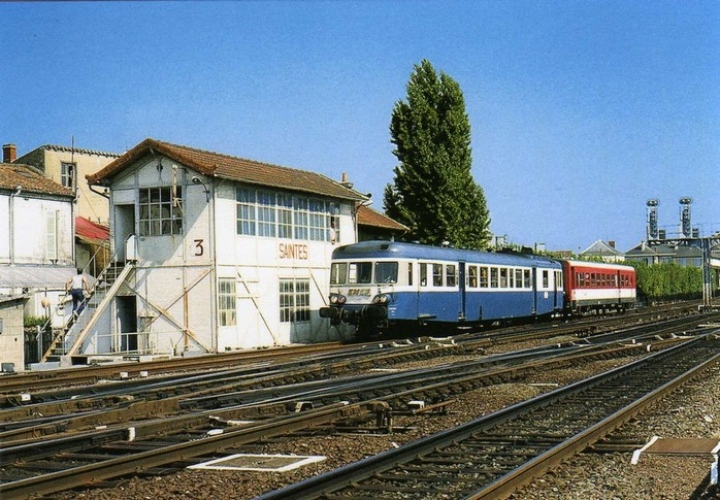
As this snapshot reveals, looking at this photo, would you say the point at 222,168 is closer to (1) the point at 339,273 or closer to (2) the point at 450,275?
(1) the point at 339,273

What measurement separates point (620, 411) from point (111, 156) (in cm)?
4561

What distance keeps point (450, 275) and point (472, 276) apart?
1671 mm

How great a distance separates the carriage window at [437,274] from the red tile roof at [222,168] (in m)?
5.06

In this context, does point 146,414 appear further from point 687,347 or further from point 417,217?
point 417,217

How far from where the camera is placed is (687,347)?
22578 millimetres

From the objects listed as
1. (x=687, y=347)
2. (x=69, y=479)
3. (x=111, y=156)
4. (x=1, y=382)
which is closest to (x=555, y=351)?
(x=687, y=347)

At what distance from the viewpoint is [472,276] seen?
30984 mm

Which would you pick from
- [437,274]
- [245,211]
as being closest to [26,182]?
[245,211]

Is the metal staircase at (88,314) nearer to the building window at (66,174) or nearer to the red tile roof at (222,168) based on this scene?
the red tile roof at (222,168)

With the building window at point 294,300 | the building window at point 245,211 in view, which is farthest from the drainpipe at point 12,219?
the building window at point 294,300

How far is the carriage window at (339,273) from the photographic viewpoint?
92.3ft

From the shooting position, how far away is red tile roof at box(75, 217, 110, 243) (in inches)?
1574

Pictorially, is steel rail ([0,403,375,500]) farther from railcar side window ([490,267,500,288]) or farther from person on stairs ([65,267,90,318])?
railcar side window ([490,267,500,288])

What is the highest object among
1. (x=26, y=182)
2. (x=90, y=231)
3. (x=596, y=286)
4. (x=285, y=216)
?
(x=26, y=182)
